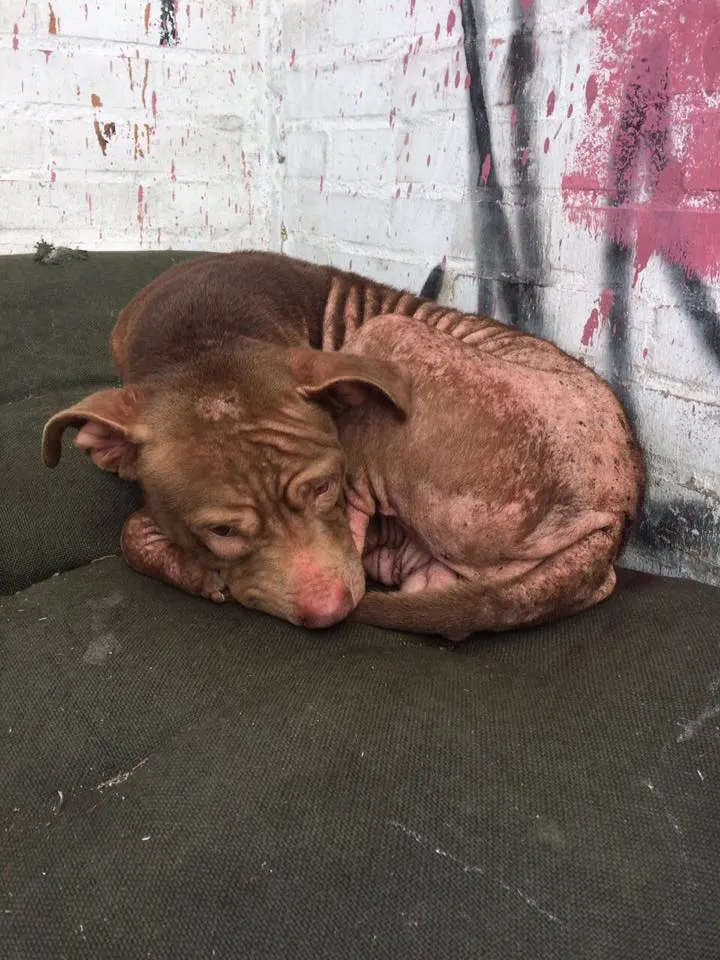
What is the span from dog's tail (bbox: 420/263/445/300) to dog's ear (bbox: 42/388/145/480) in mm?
1881

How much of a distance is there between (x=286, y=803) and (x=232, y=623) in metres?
0.81

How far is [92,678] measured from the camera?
213 centimetres

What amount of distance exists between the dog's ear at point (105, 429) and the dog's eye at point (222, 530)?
0.37 meters

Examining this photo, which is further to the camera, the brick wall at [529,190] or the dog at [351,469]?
the brick wall at [529,190]

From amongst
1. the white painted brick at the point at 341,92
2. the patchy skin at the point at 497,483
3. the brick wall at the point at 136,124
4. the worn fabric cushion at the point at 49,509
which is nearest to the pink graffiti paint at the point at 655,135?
the patchy skin at the point at 497,483

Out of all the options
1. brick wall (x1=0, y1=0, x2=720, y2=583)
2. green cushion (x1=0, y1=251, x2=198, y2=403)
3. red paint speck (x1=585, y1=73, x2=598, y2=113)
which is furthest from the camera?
green cushion (x1=0, y1=251, x2=198, y2=403)

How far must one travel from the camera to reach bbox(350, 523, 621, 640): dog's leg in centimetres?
240

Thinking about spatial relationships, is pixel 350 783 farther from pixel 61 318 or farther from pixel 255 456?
pixel 61 318

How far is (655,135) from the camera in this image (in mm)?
2775

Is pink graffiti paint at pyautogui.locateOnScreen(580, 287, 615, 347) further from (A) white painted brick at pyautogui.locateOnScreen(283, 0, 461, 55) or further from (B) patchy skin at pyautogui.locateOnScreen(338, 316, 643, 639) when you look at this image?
(A) white painted brick at pyautogui.locateOnScreen(283, 0, 461, 55)

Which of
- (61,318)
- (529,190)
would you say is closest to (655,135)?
(529,190)

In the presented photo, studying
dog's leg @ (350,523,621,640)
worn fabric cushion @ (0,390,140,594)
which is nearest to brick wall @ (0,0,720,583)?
dog's leg @ (350,523,621,640)

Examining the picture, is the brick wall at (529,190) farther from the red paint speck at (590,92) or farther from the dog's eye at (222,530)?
the dog's eye at (222,530)

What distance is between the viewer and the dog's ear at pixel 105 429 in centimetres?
241
